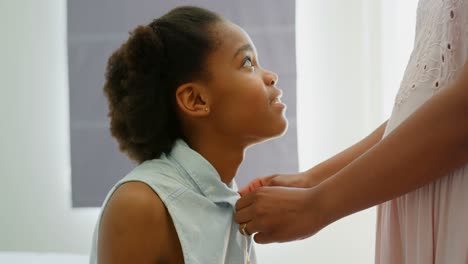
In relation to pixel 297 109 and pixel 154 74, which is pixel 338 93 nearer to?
pixel 297 109

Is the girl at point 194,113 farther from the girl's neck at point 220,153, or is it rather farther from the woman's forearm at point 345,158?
the woman's forearm at point 345,158

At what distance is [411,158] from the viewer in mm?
733

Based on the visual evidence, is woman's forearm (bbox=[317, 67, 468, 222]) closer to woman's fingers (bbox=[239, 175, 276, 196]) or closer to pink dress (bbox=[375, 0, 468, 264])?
pink dress (bbox=[375, 0, 468, 264])

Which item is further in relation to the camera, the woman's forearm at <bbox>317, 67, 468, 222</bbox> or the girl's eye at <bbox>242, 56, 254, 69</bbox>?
the girl's eye at <bbox>242, 56, 254, 69</bbox>

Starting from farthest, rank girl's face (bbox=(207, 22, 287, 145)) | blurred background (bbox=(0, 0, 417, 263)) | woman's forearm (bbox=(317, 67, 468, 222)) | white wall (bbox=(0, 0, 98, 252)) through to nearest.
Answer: white wall (bbox=(0, 0, 98, 252)) → blurred background (bbox=(0, 0, 417, 263)) → girl's face (bbox=(207, 22, 287, 145)) → woman's forearm (bbox=(317, 67, 468, 222))

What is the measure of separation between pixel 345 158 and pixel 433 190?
0.39 m

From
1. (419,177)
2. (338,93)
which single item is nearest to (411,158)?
(419,177)

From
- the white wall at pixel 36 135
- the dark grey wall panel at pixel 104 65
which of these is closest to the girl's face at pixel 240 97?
the dark grey wall panel at pixel 104 65

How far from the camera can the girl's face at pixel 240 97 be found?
3.63 ft

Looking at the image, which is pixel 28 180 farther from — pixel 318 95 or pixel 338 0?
pixel 338 0

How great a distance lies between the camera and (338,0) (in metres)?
2.43

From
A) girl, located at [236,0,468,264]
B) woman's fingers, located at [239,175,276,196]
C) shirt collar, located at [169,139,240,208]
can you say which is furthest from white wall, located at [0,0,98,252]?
girl, located at [236,0,468,264]

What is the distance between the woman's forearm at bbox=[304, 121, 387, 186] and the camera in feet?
3.80

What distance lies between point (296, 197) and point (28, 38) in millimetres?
2171
